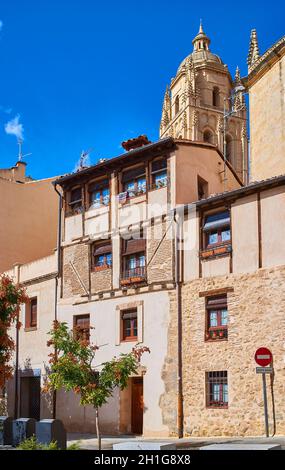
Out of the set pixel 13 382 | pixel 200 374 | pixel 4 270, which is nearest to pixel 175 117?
pixel 4 270

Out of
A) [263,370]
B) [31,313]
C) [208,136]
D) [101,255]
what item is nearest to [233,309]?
[263,370]

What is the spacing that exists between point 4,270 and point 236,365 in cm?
1421

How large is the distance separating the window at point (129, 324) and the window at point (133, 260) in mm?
1047

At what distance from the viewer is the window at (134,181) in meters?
23.3

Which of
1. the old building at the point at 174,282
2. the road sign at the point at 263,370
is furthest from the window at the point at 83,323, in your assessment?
the road sign at the point at 263,370

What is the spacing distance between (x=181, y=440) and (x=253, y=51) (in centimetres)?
1564

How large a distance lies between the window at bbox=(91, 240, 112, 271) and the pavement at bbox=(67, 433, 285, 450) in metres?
5.78

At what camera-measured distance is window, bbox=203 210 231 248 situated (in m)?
20.2

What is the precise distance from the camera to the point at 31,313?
2702 centimetres

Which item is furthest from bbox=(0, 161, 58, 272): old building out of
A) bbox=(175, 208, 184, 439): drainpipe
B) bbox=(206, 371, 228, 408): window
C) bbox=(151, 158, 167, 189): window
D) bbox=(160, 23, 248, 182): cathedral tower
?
bbox=(160, 23, 248, 182): cathedral tower

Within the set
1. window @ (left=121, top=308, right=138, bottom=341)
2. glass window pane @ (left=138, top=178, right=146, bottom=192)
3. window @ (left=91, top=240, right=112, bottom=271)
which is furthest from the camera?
window @ (left=91, top=240, right=112, bottom=271)

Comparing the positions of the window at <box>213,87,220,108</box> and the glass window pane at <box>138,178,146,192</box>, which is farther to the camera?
the window at <box>213,87,220,108</box>

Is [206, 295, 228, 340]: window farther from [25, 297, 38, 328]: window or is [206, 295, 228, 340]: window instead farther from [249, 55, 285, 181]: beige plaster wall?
[25, 297, 38, 328]: window

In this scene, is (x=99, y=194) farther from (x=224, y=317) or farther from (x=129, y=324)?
(x=224, y=317)
